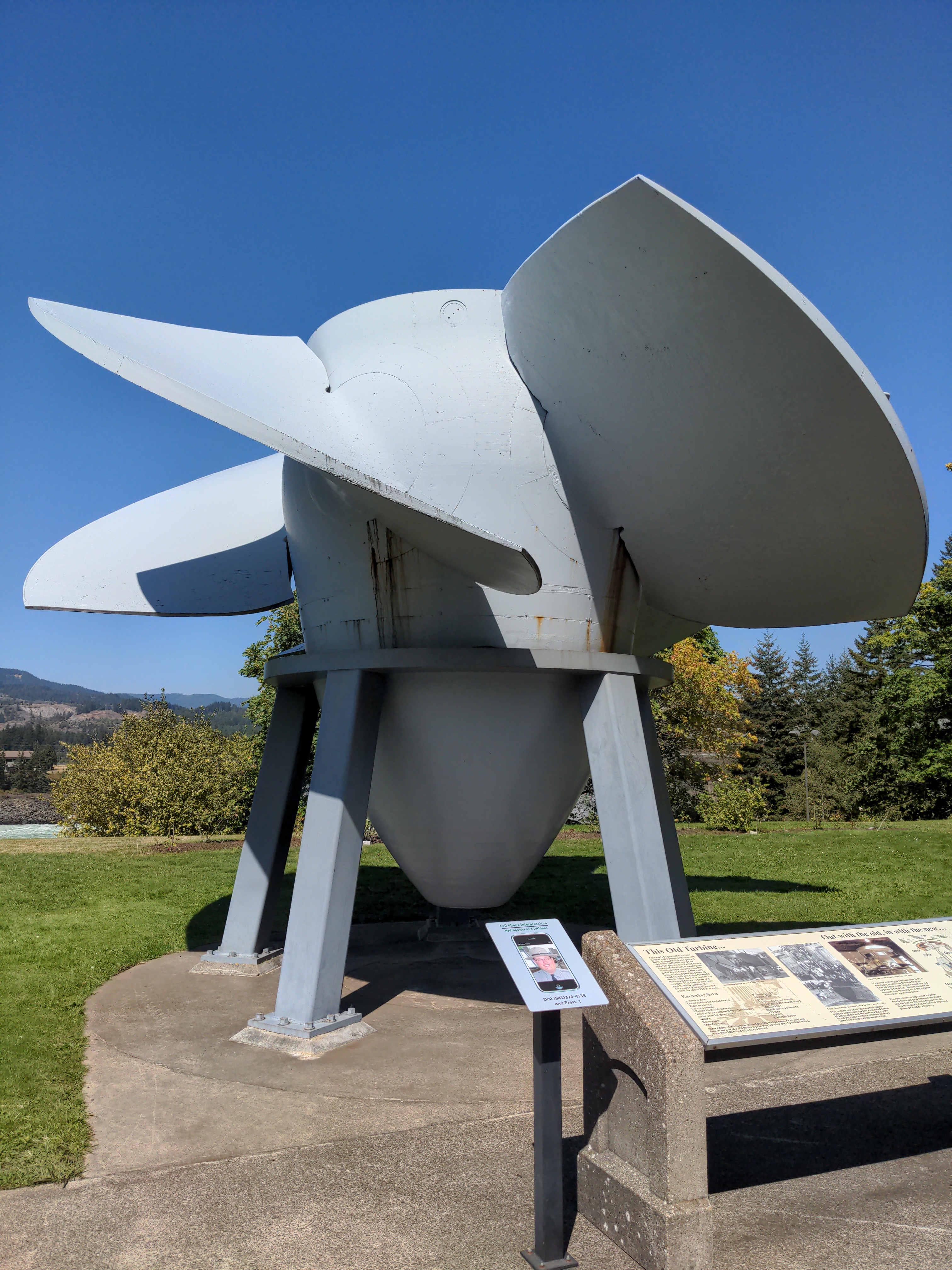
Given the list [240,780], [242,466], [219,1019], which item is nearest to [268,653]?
[240,780]

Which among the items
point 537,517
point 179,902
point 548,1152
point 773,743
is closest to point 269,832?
point 537,517

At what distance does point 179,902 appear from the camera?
13984 millimetres

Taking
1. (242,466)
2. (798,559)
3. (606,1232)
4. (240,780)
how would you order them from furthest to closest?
(240,780), (242,466), (798,559), (606,1232)

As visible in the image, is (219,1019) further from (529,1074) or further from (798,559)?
(798,559)

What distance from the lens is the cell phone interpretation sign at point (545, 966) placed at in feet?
13.5

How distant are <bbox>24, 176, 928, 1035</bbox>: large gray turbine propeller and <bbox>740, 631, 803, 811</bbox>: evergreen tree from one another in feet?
155

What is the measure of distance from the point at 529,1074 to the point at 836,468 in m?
4.98

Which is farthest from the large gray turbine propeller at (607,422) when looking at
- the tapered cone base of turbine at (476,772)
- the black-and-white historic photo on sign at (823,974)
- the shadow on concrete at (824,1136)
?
the shadow on concrete at (824,1136)

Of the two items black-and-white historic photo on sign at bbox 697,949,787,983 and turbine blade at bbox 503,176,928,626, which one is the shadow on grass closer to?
turbine blade at bbox 503,176,928,626

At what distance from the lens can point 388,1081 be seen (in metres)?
6.59

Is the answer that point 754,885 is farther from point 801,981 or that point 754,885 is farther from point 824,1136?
point 801,981

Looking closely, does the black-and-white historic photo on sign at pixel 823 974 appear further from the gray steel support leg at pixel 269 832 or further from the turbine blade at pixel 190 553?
the turbine blade at pixel 190 553

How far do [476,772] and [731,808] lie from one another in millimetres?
19203

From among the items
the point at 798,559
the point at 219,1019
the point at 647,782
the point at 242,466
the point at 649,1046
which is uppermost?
the point at 242,466
